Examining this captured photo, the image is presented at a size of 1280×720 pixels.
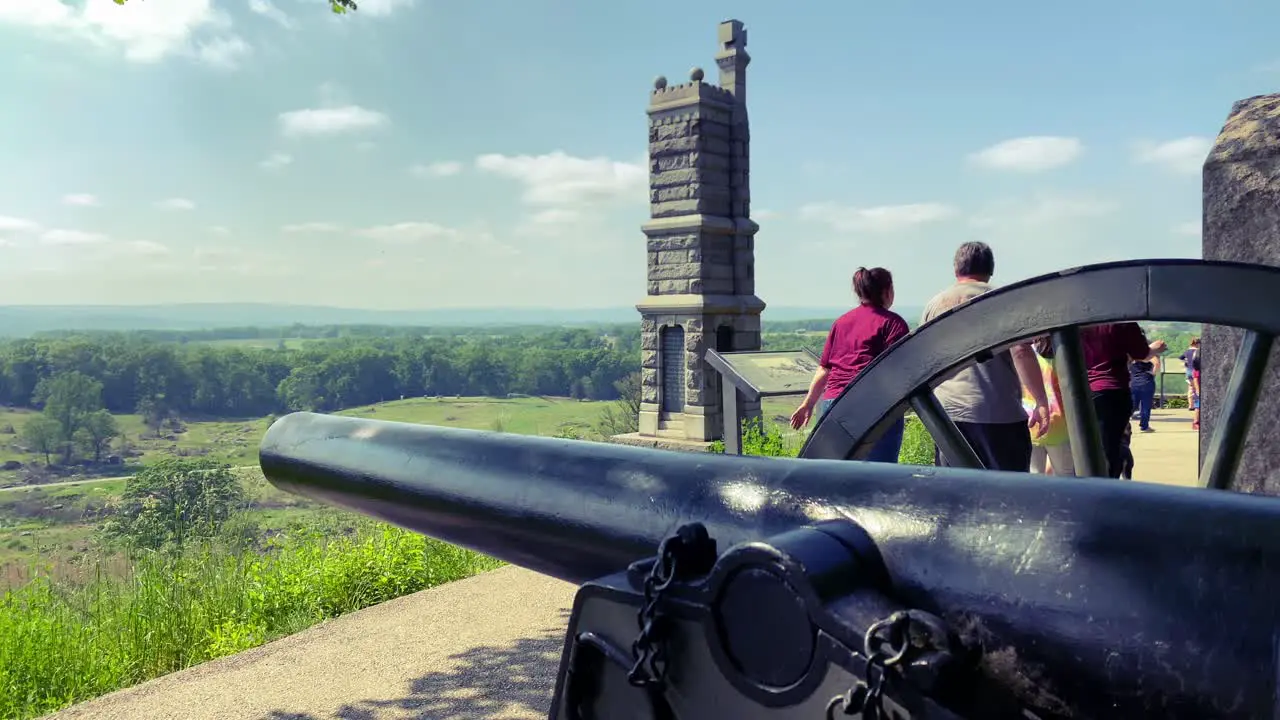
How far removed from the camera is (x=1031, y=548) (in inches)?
41.8

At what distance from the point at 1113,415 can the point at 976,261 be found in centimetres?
81

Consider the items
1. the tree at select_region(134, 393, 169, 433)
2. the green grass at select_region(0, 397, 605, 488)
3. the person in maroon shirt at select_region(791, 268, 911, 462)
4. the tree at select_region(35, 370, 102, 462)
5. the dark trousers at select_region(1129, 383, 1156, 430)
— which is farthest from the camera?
the tree at select_region(134, 393, 169, 433)

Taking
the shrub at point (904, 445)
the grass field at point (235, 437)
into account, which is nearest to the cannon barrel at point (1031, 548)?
the shrub at point (904, 445)

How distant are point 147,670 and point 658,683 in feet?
14.9

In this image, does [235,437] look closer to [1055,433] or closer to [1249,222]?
[1055,433]

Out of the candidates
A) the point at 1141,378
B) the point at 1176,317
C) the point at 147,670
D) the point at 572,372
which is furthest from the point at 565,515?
the point at 572,372

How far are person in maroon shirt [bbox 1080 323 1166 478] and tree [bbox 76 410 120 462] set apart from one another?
7793 cm

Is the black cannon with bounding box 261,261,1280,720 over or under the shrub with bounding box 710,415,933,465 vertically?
over

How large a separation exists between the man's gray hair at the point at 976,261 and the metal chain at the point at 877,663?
118 inches

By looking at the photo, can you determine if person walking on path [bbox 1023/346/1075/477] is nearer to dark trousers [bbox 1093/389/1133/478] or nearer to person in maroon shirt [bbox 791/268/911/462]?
dark trousers [bbox 1093/389/1133/478]

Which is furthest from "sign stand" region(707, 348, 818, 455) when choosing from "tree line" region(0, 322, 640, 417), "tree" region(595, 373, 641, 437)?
"tree line" region(0, 322, 640, 417)

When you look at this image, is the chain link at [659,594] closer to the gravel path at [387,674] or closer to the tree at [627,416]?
the gravel path at [387,674]

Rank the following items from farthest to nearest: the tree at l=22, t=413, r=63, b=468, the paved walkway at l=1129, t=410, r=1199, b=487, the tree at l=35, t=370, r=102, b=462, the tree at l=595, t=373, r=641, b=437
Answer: the tree at l=35, t=370, r=102, b=462, the tree at l=22, t=413, r=63, b=468, the tree at l=595, t=373, r=641, b=437, the paved walkway at l=1129, t=410, r=1199, b=487

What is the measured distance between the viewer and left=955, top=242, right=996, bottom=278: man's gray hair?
376 centimetres
